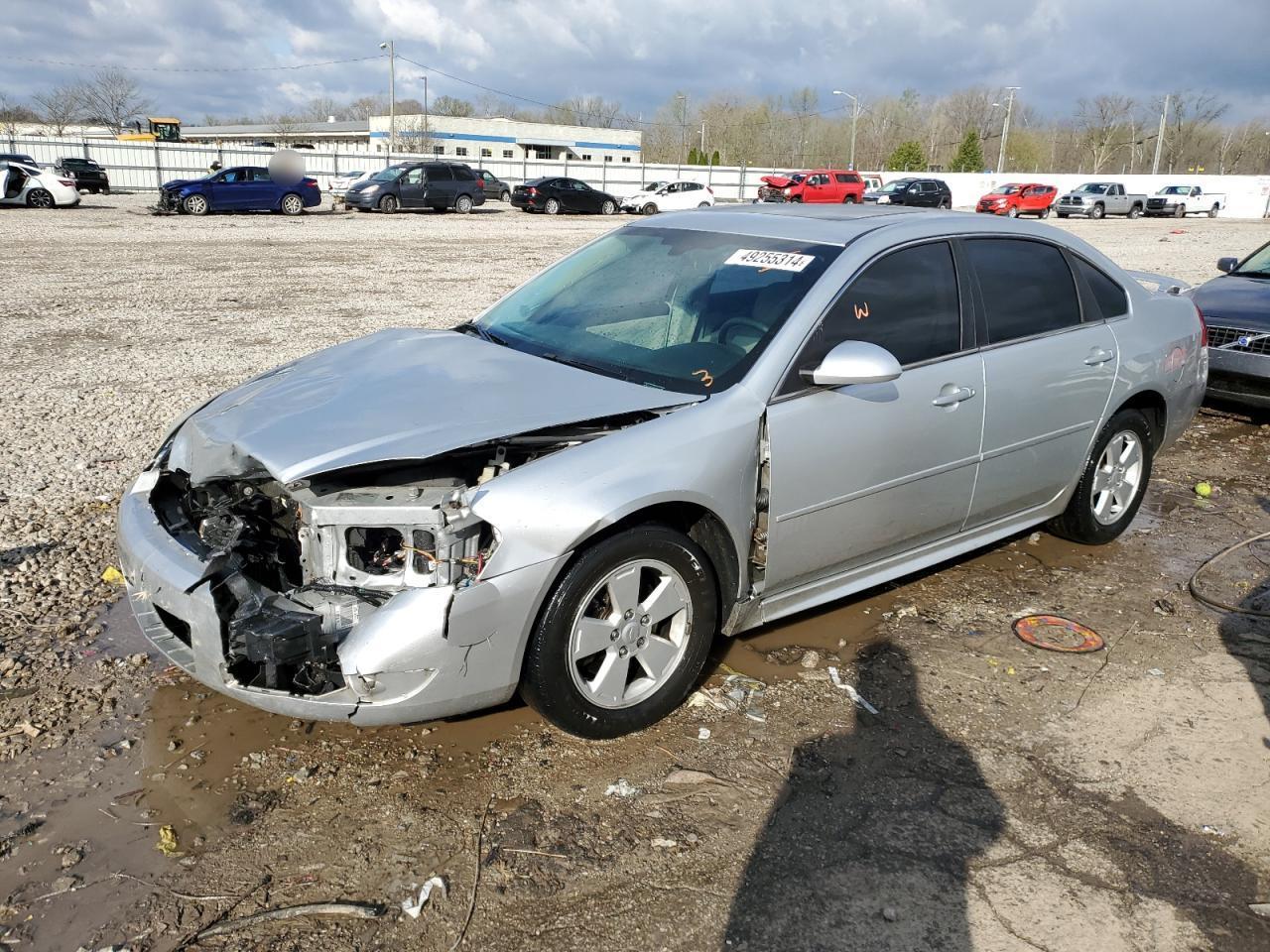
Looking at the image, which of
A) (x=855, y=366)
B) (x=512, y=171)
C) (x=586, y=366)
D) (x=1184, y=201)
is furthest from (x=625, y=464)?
(x=1184, y=201)

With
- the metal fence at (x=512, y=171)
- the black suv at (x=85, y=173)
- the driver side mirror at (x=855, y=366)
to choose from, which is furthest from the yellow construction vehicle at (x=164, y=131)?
the driver side mirror at (x=855, y=366)

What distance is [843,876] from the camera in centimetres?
278

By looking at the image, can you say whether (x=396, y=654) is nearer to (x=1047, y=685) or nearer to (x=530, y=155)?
(x=1047, y=685)

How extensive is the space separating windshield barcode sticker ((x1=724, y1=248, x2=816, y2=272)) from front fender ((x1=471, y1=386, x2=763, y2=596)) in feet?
2.34

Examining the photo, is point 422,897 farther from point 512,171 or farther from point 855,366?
point 512,171

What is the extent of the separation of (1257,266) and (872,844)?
26.8 ft

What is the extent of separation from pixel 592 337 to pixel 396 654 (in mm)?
1718

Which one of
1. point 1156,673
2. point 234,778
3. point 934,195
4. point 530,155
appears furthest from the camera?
point 530,155

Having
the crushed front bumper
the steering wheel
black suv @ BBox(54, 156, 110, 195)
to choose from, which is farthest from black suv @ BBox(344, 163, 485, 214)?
the crushed front bumper

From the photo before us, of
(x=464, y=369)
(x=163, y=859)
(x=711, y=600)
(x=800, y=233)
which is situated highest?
(x=800, y=233)

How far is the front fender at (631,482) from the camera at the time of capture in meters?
2.94

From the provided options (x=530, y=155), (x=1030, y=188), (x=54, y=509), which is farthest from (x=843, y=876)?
(x=530, y=155)

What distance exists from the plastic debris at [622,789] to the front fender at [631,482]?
0.79m

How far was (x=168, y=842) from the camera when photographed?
2828mm
